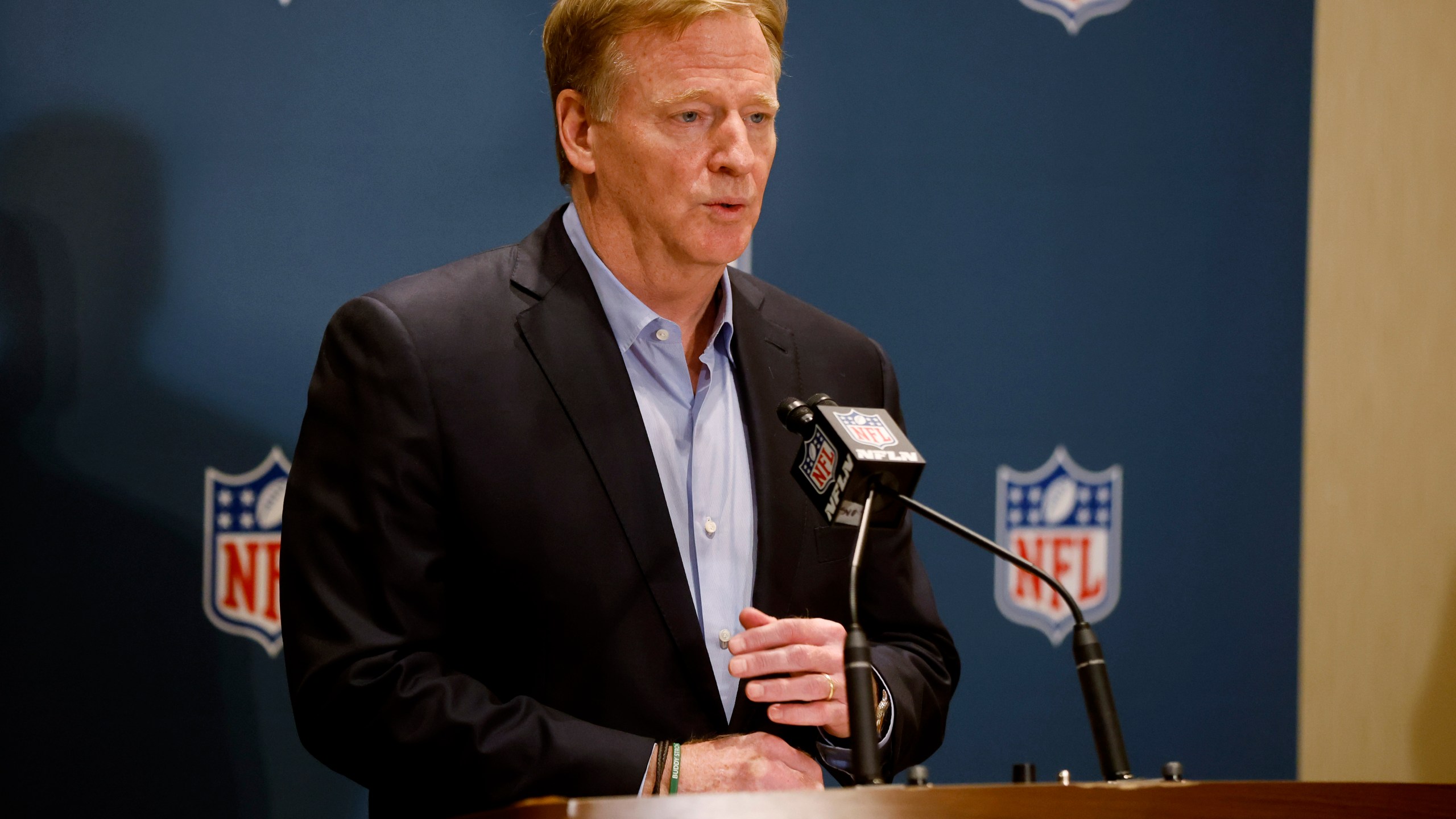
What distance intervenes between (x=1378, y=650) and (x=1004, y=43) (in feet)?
5.76

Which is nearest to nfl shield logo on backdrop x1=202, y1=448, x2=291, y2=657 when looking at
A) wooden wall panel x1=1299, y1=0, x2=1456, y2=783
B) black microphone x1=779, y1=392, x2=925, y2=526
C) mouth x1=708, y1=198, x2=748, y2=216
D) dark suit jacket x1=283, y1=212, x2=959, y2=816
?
dark suit jacket x1=283, y1=212, x2=959, y2=816

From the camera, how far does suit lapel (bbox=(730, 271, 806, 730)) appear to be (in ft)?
5.69

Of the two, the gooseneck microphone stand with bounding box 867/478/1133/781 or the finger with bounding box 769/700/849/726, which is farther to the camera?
the finger with bounding box 769/700/849/726

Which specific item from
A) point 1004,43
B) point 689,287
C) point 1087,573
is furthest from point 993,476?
point 689,287

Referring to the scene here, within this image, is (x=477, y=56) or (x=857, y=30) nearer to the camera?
(x=477, y=56)

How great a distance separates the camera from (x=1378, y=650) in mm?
3062

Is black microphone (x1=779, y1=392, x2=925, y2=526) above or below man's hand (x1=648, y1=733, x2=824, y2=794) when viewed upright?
above

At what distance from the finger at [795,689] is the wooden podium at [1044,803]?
43 centimetres

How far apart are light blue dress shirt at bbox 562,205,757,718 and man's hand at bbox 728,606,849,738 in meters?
0.22

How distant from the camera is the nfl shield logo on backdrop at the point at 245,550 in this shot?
7.15ft

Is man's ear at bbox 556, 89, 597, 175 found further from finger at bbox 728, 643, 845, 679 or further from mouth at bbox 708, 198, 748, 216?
finger at bbox 728, 643, 845, 679

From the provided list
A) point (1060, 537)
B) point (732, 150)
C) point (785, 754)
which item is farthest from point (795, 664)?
point (1060, 537)

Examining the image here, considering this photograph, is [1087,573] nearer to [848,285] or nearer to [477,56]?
[848,285]

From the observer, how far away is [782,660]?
57.3 inches
